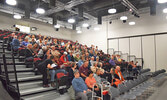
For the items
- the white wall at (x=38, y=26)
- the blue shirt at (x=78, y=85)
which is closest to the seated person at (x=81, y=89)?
the blue shirt at (x=78, y=85)

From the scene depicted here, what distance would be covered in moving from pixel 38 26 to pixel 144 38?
10.4 m

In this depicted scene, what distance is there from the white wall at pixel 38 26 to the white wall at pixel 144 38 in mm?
4855

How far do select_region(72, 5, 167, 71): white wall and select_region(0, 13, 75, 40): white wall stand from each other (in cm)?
485

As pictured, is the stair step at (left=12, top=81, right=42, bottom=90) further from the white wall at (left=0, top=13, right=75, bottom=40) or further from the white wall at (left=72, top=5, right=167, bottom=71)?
the white wall at (left=72, top=5, right=167, bottom=71)

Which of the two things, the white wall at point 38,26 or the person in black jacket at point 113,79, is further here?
the white wall at point 38,26

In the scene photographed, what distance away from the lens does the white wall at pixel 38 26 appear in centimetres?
1061

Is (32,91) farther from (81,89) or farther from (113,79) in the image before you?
(113,79)

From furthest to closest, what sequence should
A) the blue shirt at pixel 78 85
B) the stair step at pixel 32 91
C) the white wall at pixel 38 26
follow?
the white wall at pixel 38 26, the blue shirt at pixel 78 85, the stair step at pixel 32 91

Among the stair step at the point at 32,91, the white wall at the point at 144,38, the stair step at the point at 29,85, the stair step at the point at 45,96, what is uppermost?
the white wall at the point at 144,38

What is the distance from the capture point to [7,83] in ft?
11.1

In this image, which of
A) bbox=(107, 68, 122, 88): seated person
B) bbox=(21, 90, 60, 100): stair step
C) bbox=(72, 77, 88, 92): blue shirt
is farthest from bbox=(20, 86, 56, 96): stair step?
bbox=(107, 68, 122, 88): seated person

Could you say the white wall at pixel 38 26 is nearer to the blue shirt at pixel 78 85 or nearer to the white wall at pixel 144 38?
the white wall at pixel 144 38

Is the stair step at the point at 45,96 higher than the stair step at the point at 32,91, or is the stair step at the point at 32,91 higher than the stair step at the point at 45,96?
the stair step at the point at 32,91

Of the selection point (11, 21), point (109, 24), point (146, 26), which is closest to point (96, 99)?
point (146, 26)
